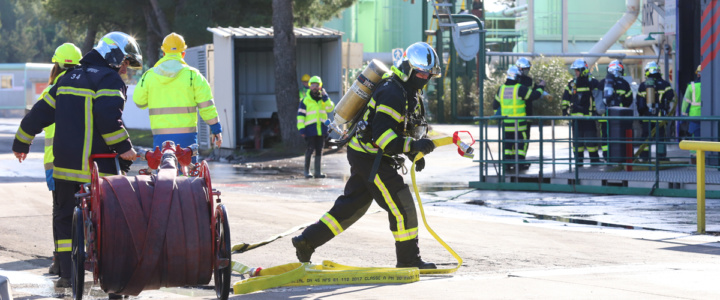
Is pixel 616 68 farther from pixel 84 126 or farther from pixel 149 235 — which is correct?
pixel 149 235

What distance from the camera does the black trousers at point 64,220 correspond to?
22.8ft

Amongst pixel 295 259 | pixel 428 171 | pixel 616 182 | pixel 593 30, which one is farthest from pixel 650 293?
pixel 593 30

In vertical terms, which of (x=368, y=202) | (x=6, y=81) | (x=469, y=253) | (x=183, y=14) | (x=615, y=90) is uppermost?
(x=183, y=14)

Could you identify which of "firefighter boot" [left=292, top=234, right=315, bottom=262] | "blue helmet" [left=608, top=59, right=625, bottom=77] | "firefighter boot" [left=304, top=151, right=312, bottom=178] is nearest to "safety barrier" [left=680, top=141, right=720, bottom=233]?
"firefighter boot" [left=292, top=234, right=315, bottom=262]

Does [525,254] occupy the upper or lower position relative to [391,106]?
lower

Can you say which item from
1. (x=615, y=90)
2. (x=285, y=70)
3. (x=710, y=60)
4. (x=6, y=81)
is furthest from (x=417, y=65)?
(x=6, y=81)

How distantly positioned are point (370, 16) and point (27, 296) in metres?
49.0

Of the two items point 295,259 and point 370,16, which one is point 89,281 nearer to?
point 295,259

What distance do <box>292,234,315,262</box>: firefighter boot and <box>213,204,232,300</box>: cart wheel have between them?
58.0 inches

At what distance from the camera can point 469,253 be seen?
834 cm

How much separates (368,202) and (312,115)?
9.38 m

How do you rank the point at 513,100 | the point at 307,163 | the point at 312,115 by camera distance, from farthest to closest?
the point at 307,163 → the point at 312,115 → the point at 513,100

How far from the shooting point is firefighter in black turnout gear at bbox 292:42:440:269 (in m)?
7.09

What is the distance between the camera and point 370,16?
180ft
